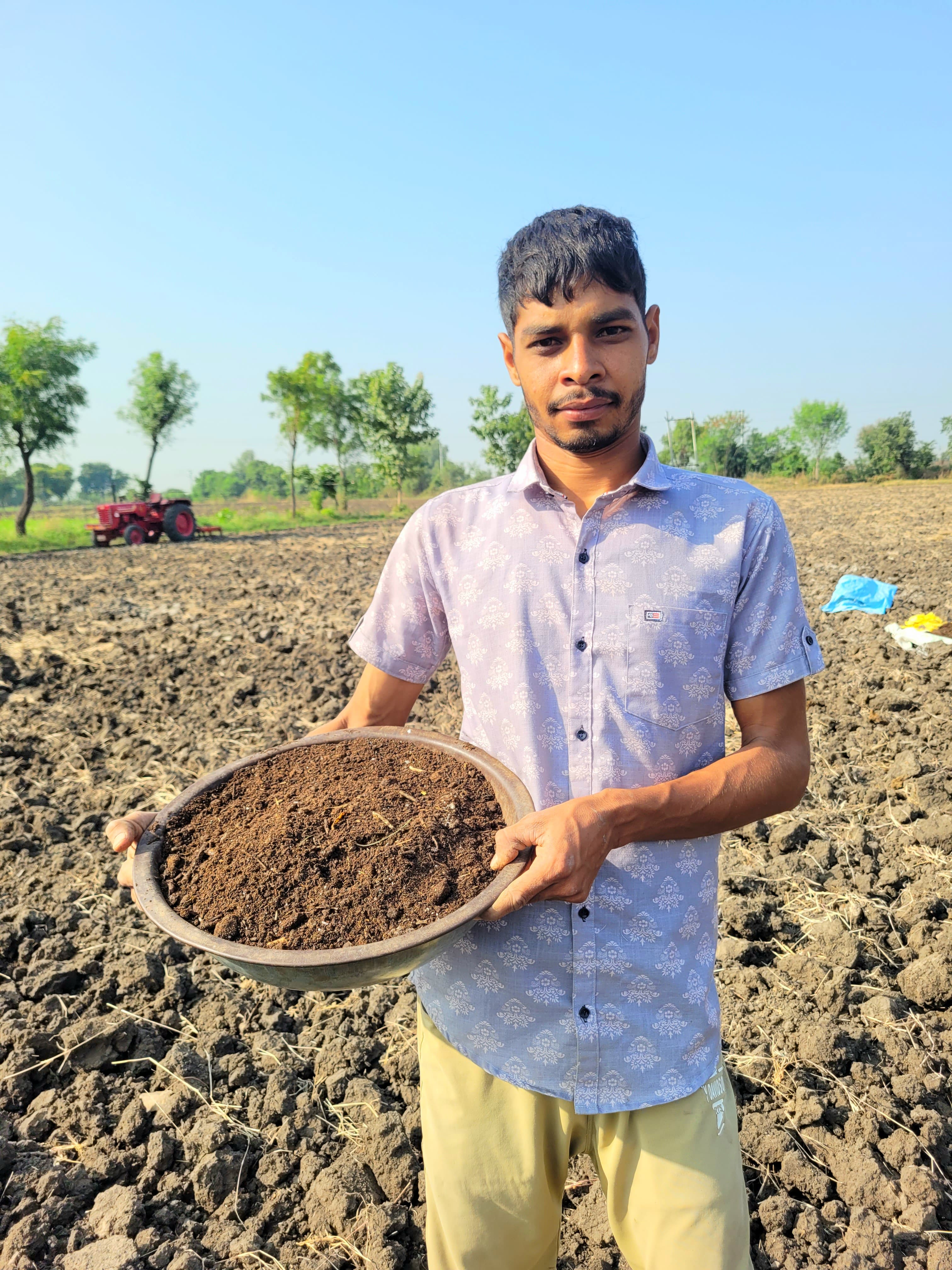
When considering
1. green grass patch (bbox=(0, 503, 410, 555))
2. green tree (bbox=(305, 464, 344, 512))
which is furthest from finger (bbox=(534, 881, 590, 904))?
green tree (bbox=(305, 464, 344, 512))

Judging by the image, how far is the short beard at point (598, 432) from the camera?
147 cm

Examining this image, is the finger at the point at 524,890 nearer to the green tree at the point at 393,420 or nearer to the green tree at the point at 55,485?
the green tree at the point at 393,420

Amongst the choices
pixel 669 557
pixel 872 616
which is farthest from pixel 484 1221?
pixel 872 616

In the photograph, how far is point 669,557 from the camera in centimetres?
149

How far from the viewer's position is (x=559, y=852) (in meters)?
1.25

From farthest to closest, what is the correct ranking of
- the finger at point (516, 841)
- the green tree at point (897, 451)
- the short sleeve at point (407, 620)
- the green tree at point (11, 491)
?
the green tree at point (11, 491), the green tree at point (897, 451), the short sleeve at point (407, 620), the finger at point (516, 841)

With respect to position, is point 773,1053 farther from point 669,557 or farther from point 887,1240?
point 669,557

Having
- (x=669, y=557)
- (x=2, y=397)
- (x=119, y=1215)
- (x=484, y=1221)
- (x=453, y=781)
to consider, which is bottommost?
(x=119, y=1215)

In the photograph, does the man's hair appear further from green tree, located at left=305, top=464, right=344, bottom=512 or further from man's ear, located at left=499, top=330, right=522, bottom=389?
green tree, located at left=305, top=464, right=344, bottom=512

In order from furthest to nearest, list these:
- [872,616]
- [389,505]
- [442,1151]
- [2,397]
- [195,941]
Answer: [389,505]
[2,397]
[872,616]
[442,1151]
[195,941]

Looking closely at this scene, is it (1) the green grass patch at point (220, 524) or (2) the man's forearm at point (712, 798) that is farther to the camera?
(1) the green grass patch at point (220, 524)

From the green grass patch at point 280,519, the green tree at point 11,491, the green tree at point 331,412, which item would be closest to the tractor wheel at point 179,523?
the green grass patch at point 280,519

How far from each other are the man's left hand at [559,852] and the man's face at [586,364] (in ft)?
2.15

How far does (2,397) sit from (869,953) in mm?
29052
